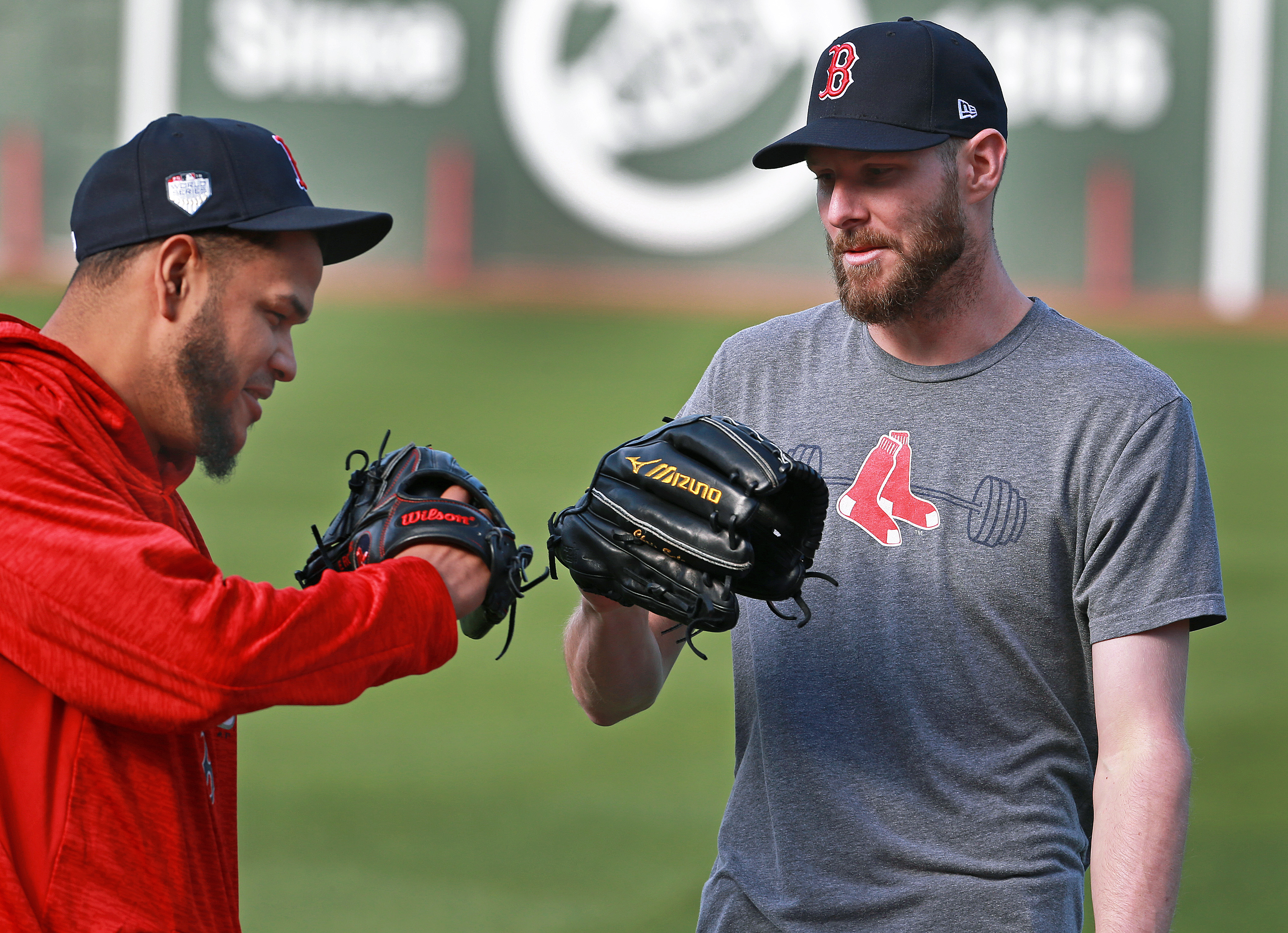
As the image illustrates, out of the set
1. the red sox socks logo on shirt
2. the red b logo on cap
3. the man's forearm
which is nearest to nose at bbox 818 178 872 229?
the red b logo on cap

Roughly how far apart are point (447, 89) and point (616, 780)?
844 cm

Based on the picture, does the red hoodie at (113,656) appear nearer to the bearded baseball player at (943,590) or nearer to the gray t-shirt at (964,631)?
the bearded baseball player at (943,590)

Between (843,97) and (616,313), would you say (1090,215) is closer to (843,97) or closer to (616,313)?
(616,313)

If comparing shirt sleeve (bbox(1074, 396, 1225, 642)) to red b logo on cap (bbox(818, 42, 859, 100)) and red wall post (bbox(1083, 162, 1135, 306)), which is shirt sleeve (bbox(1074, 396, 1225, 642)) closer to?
red b logo on cap (bbox(818, 42, 859, 100))

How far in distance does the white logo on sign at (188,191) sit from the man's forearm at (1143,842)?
1.51 m

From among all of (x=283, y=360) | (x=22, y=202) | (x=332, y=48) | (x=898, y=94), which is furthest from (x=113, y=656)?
(x=22, y=202)

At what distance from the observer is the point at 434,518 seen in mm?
1968

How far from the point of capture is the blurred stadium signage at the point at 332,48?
40.4 feet

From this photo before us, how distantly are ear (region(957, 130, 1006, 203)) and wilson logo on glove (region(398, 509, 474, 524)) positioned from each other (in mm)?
1063

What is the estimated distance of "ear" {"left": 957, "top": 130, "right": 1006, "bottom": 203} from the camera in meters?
2.41

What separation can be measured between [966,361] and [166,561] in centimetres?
134

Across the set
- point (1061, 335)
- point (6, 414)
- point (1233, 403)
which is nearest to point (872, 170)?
point (1061, 335)

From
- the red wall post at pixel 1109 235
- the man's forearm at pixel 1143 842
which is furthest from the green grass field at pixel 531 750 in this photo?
the man's forearm at pixel 1143 842

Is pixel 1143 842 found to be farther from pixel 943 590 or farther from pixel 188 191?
pixel 188 191
